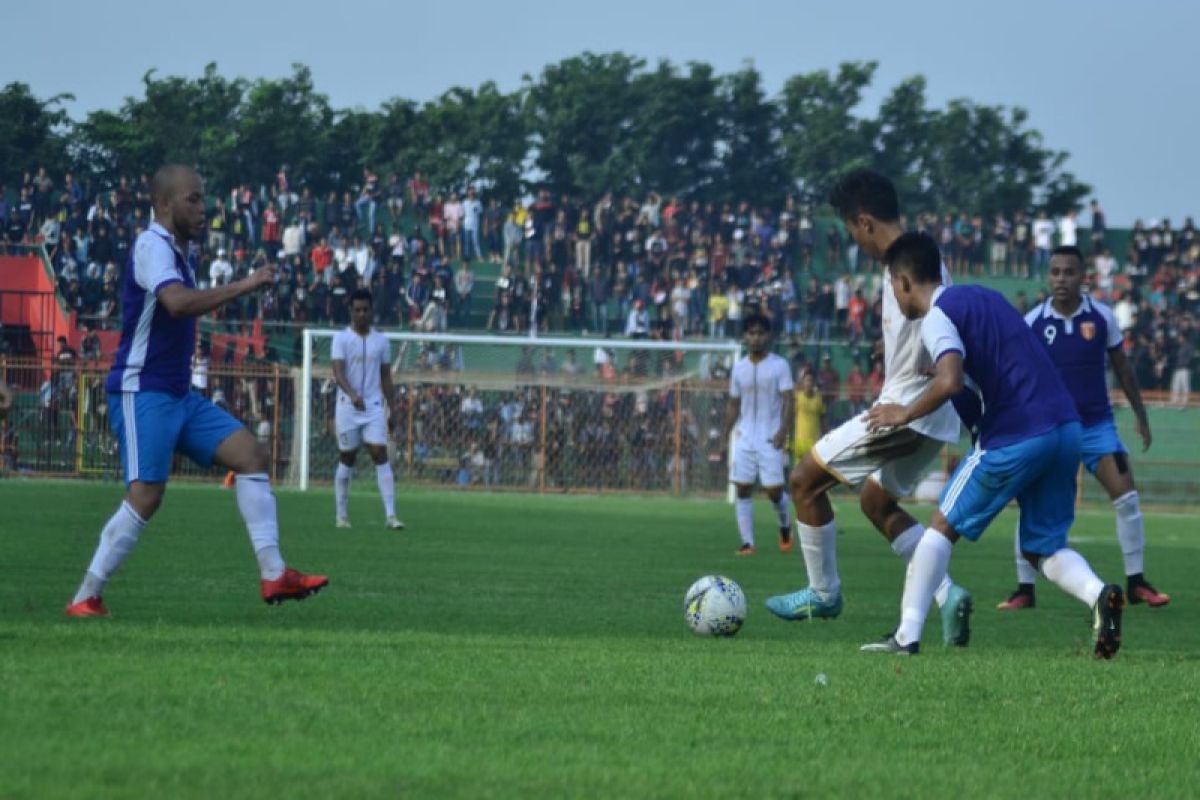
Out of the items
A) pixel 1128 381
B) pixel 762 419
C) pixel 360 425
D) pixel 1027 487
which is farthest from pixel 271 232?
pixel 1027 487

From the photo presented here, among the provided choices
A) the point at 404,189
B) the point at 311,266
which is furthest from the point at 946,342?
the point at 404,189

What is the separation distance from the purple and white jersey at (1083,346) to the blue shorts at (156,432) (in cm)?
594

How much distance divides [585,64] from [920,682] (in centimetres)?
6575

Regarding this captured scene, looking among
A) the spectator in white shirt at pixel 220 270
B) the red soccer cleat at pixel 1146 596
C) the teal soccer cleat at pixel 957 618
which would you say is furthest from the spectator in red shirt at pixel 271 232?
the teal soccer cleat at pixel 957 618

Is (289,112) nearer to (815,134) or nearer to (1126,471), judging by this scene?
(815,134)

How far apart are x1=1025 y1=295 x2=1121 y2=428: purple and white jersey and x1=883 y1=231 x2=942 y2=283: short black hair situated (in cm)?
413

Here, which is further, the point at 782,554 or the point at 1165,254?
the point at 1165,254

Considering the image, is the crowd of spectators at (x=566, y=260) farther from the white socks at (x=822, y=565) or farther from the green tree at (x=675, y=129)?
the white socks at (x=822, y=565)

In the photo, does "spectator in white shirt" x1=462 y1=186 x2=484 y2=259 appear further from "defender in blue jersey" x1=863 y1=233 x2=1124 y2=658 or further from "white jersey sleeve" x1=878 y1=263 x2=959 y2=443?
"defender in blue jersey" x1=863 y1=233 x2=1124 y2=658

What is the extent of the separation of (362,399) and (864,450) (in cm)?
1169

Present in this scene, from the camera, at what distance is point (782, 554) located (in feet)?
59.6

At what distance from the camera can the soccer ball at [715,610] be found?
9.34m

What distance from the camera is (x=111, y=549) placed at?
29.9 feet

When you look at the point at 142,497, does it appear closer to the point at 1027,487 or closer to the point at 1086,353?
the point at 1027,487
